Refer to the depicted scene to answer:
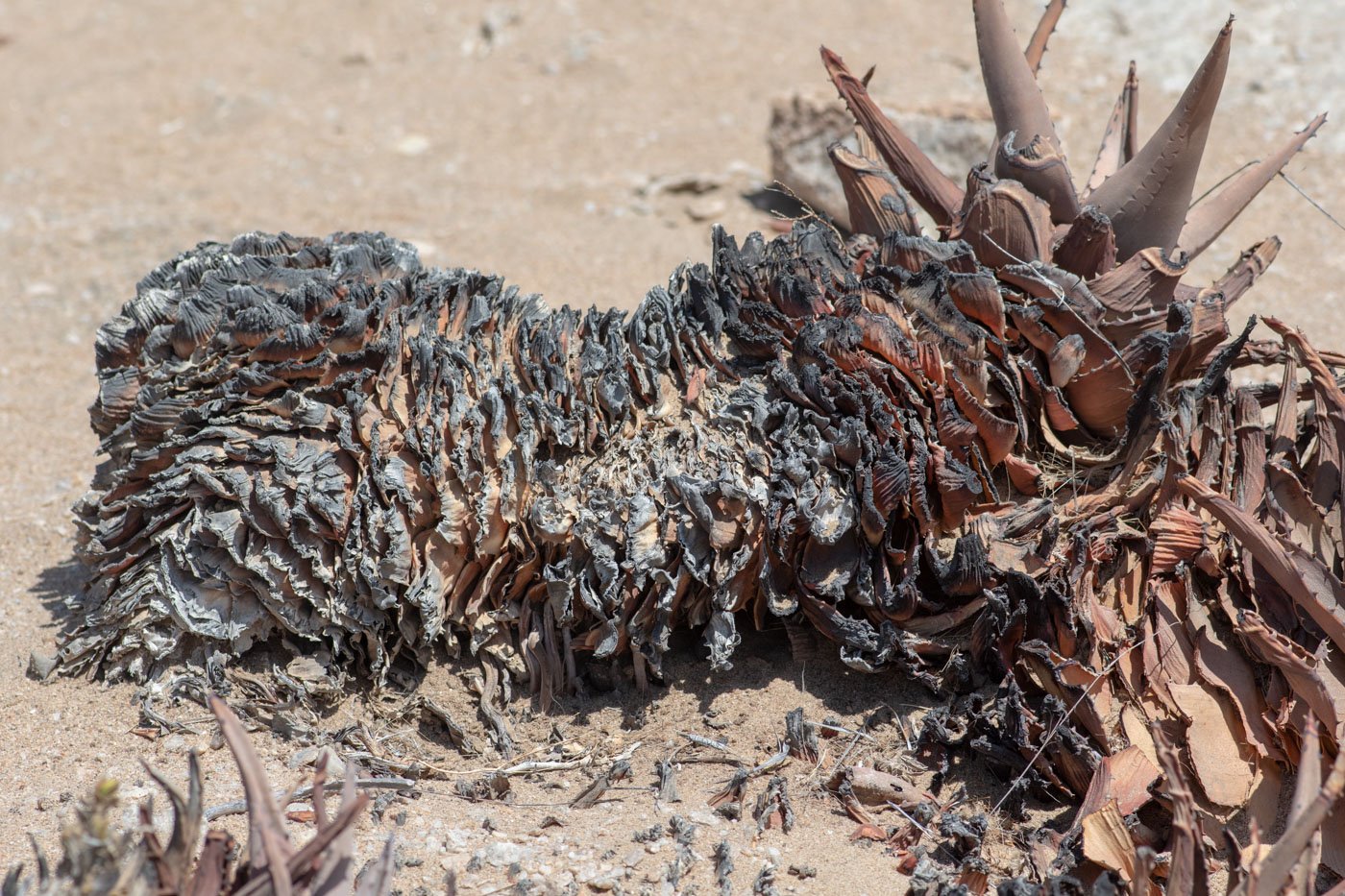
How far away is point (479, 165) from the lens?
261 inches

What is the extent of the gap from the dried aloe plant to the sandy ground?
61cm

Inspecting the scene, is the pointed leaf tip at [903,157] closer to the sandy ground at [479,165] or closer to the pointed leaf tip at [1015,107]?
the pointed leaf tip at [1015,107]

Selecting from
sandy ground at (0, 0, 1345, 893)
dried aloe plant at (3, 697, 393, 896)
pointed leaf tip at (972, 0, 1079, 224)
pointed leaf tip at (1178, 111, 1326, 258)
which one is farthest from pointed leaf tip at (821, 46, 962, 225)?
dried aloe plant at (3, 697, 393, 896)

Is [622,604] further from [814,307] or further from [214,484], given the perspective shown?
[214,484]

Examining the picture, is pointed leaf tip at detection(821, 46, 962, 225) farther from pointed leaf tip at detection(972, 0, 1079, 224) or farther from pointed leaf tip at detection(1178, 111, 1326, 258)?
pointed leaf tip at detection(1178, 111, 1326, 258)

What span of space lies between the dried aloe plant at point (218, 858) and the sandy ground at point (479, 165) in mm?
612

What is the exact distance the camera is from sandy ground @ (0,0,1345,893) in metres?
2.76

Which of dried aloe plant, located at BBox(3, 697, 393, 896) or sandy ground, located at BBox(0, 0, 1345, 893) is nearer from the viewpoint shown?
dried aloe plant, located at BBox(3, 697, 393, 896)

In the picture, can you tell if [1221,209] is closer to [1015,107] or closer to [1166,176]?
[1166,176]

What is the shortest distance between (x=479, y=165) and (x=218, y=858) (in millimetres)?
5479

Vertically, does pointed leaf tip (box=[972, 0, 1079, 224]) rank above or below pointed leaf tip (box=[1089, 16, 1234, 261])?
above

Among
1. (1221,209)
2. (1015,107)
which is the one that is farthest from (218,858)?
(1221,209)

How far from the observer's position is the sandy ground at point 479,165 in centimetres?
276

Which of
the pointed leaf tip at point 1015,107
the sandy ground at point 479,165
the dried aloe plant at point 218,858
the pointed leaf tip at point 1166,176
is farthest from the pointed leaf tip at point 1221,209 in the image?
the dried aloe plant at point 218,858
